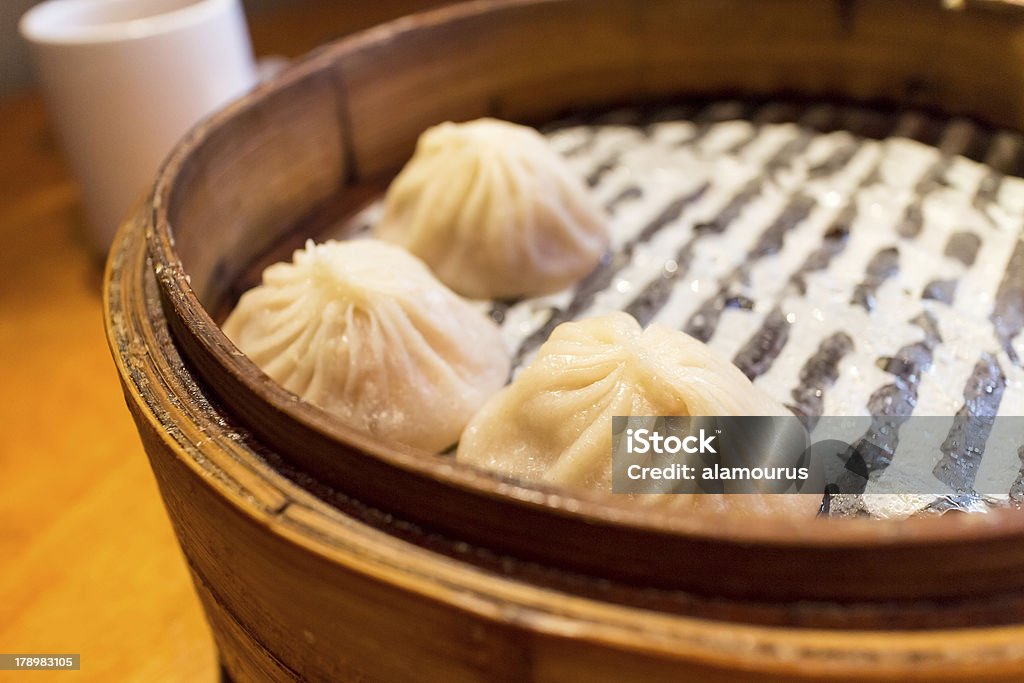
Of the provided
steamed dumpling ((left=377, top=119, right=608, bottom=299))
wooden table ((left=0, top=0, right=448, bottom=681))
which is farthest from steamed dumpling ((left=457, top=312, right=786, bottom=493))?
wooden table ((left=0, top=0, right=448, bottom=681))

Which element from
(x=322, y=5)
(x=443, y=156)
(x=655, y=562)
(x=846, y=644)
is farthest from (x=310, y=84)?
(x=322, y=5)

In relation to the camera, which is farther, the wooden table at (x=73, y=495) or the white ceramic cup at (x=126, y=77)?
the white ceramic cup at (x=126, y=77)

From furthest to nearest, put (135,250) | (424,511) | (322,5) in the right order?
(322,5) → (135,250) → (424,511)

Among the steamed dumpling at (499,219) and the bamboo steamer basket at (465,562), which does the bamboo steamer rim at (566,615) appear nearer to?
the bamboo steamer basket at (465,562)

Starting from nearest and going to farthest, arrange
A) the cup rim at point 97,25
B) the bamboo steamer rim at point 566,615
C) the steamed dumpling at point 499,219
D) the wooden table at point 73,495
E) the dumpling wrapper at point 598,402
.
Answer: the bamboo steamer rim at point 566,615, the dumpling wrapper at point 598,402, the wooden table at point 73,495, the steamed dumpling at point 499,219, the cup rim at point 97,25

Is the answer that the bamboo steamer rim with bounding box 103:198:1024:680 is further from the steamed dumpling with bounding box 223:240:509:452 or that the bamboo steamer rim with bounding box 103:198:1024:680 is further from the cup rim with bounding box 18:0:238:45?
the cup rim with bounding box 18:0:238:45

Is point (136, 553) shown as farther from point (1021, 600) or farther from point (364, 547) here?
point (1021, 600)

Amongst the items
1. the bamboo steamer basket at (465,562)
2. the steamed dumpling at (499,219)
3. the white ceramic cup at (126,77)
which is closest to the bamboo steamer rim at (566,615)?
the bamboo steamer basket at (465,562)

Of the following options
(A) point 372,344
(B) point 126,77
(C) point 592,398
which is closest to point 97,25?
(B) point 126,77
